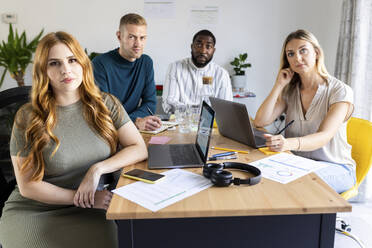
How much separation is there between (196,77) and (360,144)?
1432mm

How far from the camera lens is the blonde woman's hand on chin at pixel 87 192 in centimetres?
125

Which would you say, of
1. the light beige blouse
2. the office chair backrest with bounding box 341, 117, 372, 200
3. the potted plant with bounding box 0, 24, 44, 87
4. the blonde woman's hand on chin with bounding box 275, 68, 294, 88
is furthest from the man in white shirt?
the potted plant with bounding box 0, 24, 44, 87

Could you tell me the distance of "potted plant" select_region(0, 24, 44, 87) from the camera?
11.3ft

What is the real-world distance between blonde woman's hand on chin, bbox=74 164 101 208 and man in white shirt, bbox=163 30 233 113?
58.5 inches

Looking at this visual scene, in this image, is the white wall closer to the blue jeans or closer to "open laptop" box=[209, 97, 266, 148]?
"open laptop" box=[209, 97, 266, 148]

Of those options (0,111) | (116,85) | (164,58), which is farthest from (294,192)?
(164,58)

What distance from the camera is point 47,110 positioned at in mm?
1340

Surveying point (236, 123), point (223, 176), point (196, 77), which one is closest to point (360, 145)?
point (236, 123)

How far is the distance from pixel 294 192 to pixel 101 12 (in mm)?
3309

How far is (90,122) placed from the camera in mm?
1396

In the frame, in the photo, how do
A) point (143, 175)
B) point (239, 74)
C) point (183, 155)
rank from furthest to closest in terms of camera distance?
→ point (239, 74) < point (183, 155) < point (143, 175)

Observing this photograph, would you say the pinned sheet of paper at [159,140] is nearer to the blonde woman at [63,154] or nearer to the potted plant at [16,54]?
the blonde woman at [63,154]

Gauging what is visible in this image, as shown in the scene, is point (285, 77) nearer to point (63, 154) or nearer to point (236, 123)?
point (236, 123)

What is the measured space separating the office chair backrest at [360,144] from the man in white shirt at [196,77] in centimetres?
110
